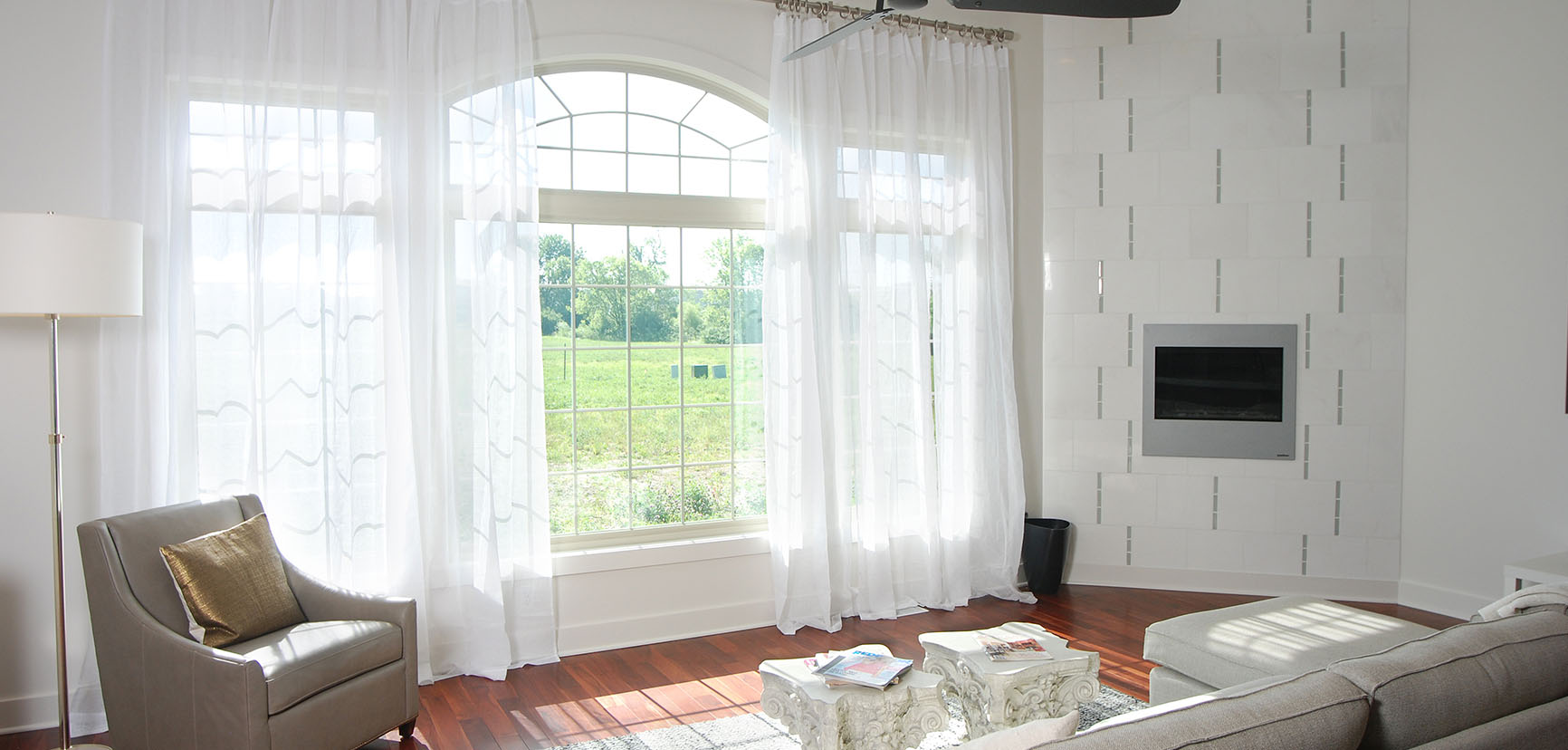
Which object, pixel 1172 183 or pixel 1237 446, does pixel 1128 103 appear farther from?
pixel 1237 446

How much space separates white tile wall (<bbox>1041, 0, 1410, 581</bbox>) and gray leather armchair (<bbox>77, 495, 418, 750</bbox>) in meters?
3.65

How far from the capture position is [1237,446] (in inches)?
207

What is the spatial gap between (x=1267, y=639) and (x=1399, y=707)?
1.49 metres

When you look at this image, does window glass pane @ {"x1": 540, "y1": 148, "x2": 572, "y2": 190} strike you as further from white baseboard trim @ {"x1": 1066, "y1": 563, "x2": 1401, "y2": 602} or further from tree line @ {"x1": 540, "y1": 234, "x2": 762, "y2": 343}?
white baseboard trim @ {"x1": 1066, "y1": 563, "x2": 1401, "y2": 602}

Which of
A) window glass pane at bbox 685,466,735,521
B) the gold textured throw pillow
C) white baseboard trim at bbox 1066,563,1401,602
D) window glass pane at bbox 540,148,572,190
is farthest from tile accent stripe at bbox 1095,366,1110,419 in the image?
the gold textured throw pillow

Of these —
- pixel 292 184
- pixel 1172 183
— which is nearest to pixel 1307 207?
pixel 1172 183

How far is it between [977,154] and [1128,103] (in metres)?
0.94

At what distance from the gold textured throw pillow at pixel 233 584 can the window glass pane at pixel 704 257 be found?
86.6 inches

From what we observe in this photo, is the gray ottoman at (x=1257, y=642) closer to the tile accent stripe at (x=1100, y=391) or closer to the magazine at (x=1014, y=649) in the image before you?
the magazine at (x=1014, y=649)

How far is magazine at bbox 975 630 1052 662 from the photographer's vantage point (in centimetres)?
305

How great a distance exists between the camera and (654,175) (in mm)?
4668

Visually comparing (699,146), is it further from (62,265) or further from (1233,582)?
(1233,582)

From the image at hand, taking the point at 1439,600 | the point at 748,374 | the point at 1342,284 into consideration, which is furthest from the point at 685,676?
the point at 1342,284

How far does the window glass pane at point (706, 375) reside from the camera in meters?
4.79
